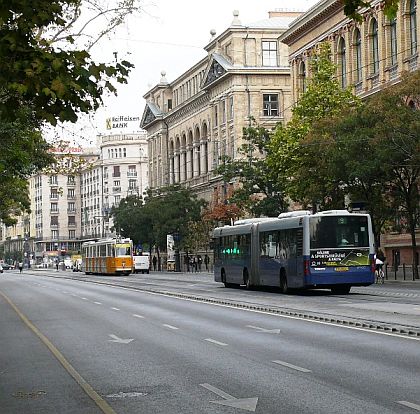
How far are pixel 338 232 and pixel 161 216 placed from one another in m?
61.2

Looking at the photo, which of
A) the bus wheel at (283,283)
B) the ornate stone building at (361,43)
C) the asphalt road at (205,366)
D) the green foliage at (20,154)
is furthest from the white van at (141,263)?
the asphalt road at (205,366)

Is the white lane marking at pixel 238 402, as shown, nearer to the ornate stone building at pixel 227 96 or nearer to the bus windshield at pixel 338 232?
the bus windshield at pixel 338 232

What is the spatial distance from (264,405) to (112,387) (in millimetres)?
2524

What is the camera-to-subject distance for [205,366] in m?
14.8

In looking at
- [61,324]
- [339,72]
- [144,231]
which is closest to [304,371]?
[61,324]

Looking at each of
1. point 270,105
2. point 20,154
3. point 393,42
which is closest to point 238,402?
point 20,154

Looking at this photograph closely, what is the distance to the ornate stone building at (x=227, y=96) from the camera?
318 feet

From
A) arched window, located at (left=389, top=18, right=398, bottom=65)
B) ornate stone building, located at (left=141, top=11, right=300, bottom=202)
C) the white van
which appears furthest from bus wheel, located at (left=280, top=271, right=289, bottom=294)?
the white van

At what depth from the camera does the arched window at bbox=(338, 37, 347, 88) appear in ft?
226

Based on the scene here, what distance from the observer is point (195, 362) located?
15.4 meters

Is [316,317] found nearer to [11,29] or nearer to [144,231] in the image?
[11,29]

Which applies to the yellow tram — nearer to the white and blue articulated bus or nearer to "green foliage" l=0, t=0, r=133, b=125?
the white and blue articulated bus

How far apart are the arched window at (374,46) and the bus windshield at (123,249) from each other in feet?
89.4

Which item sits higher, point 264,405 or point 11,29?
point 11,29
